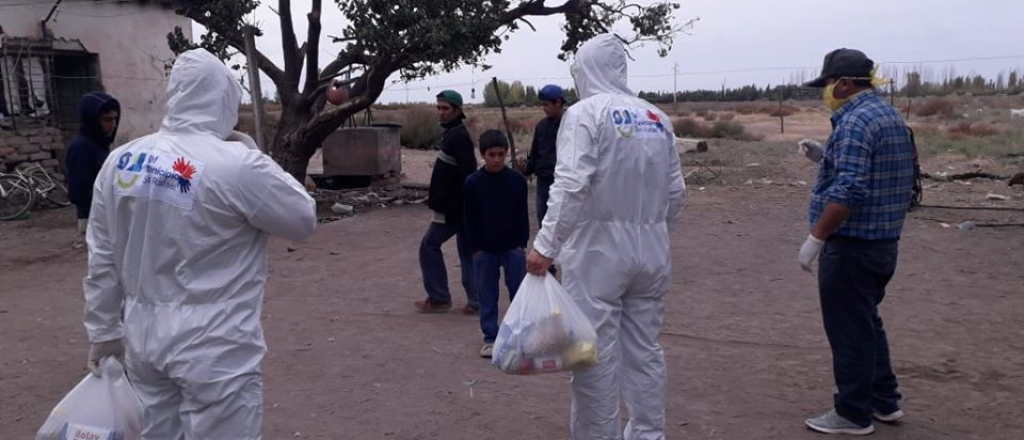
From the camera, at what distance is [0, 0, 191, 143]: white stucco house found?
45.5ft

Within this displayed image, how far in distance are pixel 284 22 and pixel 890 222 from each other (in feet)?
35.1

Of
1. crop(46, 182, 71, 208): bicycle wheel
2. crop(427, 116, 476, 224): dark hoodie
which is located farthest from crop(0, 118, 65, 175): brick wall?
crop(427, 116, 476, 224): dark hoodie

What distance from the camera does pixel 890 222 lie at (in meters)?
4.05

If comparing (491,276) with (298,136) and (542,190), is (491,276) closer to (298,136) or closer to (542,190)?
(542,190)

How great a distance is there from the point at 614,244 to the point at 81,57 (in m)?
14.1

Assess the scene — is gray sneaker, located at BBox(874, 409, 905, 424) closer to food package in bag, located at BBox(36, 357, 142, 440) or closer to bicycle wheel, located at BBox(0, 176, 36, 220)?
food package in bag, located at BBox(36, 357, 142, 440)

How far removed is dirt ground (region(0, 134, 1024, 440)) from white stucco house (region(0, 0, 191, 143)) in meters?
4.54

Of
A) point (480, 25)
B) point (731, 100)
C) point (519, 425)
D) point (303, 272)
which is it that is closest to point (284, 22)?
point (480, 25)

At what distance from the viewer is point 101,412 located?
304 centimetres

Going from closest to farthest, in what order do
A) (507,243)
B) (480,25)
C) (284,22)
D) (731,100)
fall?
(507,243) < (480,25) < (284,22) < (731,100)

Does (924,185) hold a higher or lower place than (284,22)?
lower

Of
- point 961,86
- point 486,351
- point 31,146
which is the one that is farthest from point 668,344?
point 961,86

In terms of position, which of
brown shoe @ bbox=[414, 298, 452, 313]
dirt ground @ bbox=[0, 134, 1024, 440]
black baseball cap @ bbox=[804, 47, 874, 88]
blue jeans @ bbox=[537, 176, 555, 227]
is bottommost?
dirt ground @ bbox=[0, 134, 1024, 440]

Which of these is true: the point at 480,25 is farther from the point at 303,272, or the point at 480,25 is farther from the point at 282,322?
the point at 282,322
